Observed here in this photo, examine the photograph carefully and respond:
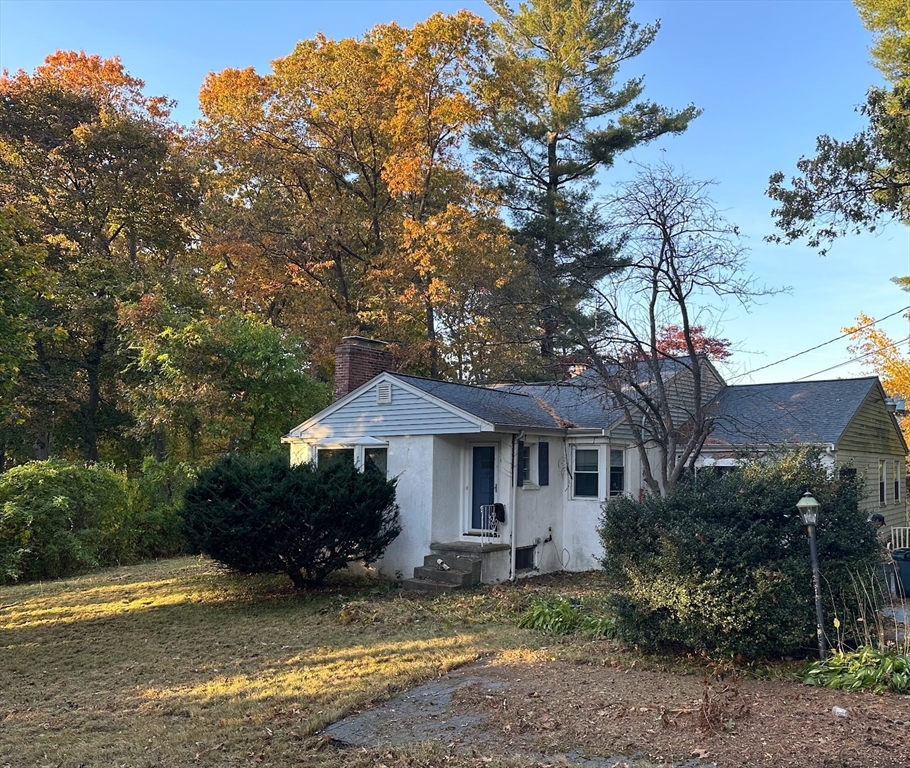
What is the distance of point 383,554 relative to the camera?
12992mm

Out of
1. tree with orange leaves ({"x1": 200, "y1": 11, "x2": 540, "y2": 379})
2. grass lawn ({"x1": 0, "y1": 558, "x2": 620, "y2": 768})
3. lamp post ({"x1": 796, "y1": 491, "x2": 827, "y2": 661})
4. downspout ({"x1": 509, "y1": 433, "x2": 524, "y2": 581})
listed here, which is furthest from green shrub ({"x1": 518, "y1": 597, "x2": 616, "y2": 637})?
tree with orange leaves ({"x1": 200, "y1": 11, "x2": 540, "y2": 379})

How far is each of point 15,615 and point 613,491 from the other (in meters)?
10.3

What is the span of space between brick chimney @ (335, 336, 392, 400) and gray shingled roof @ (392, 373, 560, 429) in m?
1.53

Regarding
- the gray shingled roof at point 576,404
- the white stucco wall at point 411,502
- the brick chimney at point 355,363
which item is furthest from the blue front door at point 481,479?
the brick chimney at point 355,363

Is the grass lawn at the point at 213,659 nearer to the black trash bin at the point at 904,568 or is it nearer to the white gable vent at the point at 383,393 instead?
the white gable vent at the point at 383,393

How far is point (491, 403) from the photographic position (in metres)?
13.9

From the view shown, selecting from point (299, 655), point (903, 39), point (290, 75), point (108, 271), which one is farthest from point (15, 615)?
point (903, 39)

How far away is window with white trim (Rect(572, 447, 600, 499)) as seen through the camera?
13953 mm

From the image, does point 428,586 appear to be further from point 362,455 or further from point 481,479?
point 362,455

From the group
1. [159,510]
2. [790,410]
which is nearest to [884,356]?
[790,410]

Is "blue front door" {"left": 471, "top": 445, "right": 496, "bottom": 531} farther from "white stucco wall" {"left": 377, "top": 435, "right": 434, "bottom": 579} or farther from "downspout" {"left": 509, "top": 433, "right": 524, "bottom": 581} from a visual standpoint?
"white stucco wall" {"left": 377, "top": 435, "right": 434, "bottom": 579}

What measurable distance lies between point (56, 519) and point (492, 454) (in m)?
8.80

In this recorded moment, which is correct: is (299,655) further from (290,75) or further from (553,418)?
(290,75)

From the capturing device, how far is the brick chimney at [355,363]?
14883 mm
